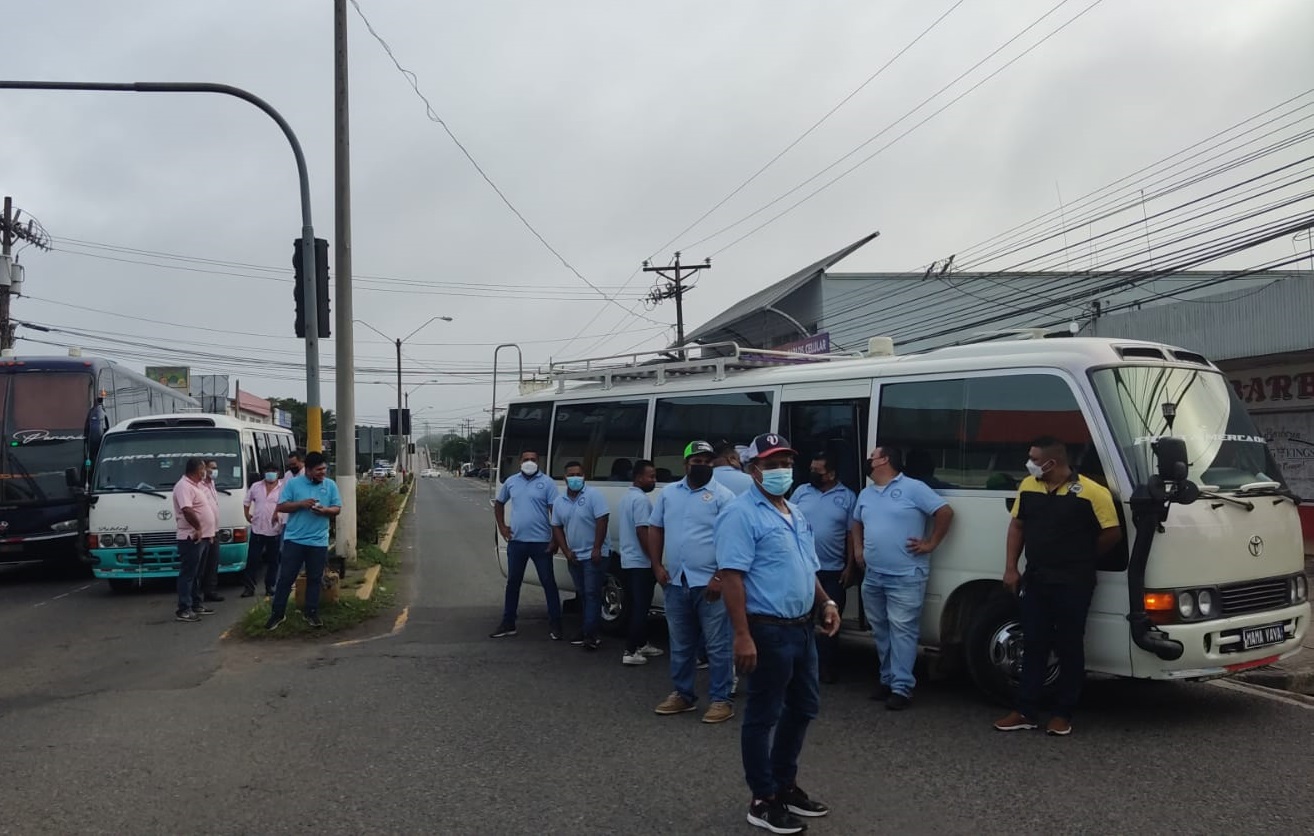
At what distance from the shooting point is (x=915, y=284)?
102 feet

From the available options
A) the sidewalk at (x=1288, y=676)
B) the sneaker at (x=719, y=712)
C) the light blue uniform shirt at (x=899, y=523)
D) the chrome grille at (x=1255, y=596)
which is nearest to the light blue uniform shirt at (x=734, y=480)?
the light blue uniform shirt at (x=899, y=523)

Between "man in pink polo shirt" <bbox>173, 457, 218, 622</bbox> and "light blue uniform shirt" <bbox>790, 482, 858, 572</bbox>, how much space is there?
707 cm

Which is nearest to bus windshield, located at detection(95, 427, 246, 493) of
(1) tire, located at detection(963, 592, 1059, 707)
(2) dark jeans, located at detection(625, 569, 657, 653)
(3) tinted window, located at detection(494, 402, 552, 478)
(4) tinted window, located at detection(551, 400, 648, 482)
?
(3) tinted window, located at detection(494, 402, 552, 478)

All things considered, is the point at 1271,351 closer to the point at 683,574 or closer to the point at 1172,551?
the point at 1172,551

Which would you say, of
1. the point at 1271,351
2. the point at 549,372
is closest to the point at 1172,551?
the point at 549,372

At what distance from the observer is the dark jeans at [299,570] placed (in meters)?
9.65

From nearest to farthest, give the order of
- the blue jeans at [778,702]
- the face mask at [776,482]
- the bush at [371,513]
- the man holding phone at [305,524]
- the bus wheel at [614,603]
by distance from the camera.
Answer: the blue jeans at [778,702]
the face mask at [776,482]
the man holding phone at [305,524]
the bus wheel at [614,603]
the bush at [371,513]

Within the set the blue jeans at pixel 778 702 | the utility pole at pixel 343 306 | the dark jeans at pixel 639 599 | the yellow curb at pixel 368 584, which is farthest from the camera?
the utility pole at pixel 343 306

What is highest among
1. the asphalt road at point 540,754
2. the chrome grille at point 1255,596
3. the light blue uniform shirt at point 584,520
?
the light blue uniform shirt at point 584,520

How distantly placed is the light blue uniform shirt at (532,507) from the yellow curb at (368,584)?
250 centimetres

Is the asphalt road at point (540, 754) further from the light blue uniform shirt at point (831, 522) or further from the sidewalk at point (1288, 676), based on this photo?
the light blue uniform shirt at point (831, 522)

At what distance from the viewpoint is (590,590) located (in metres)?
9.28

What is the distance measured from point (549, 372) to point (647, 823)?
7296 millimetres

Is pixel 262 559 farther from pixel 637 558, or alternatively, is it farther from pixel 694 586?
pixel 694 586
